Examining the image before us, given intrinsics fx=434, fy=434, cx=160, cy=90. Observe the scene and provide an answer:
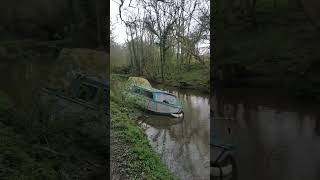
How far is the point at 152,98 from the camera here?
6.07m

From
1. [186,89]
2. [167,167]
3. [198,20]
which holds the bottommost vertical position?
[167,167]

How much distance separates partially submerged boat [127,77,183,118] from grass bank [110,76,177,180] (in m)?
0.19

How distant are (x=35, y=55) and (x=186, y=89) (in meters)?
2.05

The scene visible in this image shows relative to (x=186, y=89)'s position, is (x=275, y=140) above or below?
below

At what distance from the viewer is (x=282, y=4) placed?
Answer: 5.42 metres

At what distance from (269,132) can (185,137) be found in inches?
45.3

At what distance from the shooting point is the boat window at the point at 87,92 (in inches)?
218

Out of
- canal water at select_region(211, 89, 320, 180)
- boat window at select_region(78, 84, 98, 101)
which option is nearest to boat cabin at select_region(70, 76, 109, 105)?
boat window at select_region(78, 84, 98, 101)

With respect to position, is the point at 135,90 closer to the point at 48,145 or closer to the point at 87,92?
the point at 87,92

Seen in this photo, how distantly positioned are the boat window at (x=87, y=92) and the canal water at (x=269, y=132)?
155cm

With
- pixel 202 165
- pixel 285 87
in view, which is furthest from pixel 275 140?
pixel 202 165

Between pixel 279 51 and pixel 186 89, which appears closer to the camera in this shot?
pixel 279 51

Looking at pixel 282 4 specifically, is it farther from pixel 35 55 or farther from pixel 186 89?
pixel 35 55

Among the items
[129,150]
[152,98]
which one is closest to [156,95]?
[152,98]
